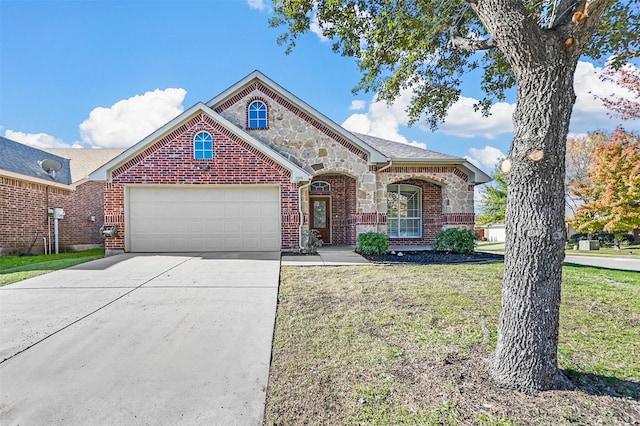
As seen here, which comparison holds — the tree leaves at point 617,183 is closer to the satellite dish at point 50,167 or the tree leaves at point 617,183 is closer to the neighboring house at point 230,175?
the neighboring house at point 230,175

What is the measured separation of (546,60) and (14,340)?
639 centimetres

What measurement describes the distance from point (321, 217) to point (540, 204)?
11980 millimetres

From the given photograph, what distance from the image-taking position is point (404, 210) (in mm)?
14750

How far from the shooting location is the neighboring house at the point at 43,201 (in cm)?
1235

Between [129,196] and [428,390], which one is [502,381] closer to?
[428,390]

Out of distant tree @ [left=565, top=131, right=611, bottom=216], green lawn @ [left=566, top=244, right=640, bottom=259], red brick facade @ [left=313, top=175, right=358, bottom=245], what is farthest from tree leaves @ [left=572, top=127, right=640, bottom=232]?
red brick facade @ [left=313, top=175, right=358, bottom=245]

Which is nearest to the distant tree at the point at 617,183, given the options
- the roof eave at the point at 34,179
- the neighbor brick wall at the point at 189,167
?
the neighbor brick wall at the point at 189,167

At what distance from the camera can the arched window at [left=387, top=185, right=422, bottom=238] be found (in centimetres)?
1461

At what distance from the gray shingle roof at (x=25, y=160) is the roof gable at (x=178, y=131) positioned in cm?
457

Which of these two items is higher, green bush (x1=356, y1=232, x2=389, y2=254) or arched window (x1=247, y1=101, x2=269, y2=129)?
arched window (x1=247, y1=101, x2=269, y2=129)

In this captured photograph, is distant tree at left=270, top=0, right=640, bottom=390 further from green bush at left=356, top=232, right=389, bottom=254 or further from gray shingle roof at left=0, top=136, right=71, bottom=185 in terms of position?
gray shingle roof at left=0, top=136, right=71, bottom=185

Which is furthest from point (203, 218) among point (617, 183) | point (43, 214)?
point (617, 183)

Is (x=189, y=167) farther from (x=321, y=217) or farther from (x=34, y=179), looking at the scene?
(x=34, y=179)

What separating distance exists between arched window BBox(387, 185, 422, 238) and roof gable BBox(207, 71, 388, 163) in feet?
8.44
